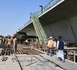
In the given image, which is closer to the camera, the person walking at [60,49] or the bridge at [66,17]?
the person walking at [60,49]

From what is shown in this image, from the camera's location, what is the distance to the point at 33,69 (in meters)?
11.0

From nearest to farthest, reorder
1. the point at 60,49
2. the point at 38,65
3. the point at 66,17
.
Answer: the point at 38,65, the point at 60,49, the point at 66,17

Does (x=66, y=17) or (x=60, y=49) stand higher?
(x=66, y=17)

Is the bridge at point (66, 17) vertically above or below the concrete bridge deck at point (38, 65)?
above

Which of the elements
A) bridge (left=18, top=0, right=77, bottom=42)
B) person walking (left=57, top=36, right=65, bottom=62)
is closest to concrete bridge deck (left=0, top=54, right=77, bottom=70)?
person walking (left=57, top=36, right=65, bottom=62)

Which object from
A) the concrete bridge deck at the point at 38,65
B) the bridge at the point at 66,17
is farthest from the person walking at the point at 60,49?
the bridge at the point at 66,17

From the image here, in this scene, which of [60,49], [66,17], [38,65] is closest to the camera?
[38,65]

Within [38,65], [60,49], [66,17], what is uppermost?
[66,17]

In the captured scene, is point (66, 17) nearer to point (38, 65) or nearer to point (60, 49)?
point (60, 49)

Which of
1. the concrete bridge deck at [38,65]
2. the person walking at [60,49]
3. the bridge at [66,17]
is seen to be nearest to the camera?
the concrete bridge deck at [38,65]

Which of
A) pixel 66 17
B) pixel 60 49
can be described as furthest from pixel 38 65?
pixel 66 17

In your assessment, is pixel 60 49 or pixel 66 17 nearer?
pixel 60 49

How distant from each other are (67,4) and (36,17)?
1789 cm

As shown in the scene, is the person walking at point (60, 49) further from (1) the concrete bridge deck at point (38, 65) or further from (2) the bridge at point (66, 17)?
(2) the bridge at point (66, 17)
